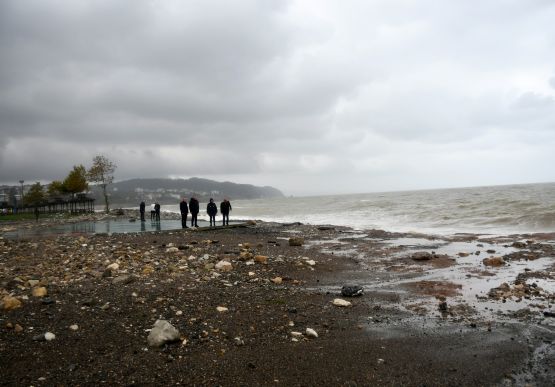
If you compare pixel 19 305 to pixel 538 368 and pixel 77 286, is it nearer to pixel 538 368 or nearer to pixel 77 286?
pixel 77 286

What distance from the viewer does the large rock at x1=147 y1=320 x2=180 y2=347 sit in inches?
235

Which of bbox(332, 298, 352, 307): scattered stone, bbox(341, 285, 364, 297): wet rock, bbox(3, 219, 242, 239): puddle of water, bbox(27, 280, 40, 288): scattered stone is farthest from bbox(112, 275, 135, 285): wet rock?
bbox(3, 219, 242, 239): puddle of water

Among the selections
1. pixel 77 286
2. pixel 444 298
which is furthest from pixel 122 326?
pixel 444 298

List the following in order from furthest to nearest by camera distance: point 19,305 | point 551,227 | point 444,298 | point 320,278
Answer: point 551,227, point 320,278, point 444,298, point 19,305

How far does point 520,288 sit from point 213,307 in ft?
25.7

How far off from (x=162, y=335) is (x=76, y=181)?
7347 cm

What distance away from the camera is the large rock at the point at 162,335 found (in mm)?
5974

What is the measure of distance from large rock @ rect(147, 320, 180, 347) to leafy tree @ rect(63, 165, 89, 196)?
70.7 metres

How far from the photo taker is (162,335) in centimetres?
604

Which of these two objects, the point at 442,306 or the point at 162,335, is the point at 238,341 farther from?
the point at 442,306

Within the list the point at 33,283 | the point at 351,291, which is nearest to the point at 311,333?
the point at 351,291

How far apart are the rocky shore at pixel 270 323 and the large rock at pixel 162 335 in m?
0.02

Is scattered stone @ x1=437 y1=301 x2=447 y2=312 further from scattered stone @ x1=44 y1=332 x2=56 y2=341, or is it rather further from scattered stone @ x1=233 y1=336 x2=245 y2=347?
scattered stone @ x1=44 y1=332 x2=56 y2=341

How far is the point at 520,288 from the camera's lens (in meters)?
9.70
